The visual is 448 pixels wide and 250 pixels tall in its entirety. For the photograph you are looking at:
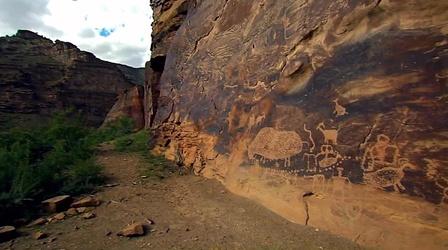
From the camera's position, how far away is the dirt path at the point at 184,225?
3463mm

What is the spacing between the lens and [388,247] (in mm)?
2912

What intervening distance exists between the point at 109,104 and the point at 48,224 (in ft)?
97.5

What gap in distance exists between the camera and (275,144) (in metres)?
4.42

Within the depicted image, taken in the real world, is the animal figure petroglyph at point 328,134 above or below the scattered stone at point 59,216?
above

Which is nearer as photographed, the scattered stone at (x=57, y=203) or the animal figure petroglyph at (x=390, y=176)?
the animal figure petroglyph at (x=390, y=176)

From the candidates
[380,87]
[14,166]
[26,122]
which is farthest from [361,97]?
[26,122]

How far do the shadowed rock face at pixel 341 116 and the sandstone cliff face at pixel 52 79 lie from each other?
90.4ft

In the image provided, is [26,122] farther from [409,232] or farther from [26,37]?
[409,232]

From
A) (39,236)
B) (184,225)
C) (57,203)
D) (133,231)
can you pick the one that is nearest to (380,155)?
(184,225)

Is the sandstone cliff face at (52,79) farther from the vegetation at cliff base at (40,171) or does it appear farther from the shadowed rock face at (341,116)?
the shadowed rock face at (341,116)

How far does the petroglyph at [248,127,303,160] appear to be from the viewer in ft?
13.5

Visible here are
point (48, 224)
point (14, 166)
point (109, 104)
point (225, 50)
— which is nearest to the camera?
point (48, 224)

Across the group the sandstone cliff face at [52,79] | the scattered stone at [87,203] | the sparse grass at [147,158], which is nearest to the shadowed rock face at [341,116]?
the sparse grass at [147,158]

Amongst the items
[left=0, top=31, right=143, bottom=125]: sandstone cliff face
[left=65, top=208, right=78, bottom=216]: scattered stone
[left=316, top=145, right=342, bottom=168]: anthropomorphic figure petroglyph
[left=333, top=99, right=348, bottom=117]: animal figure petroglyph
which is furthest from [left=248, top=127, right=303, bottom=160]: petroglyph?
[left=0, top=31, right=143, bottom=125]: sandstone cliff face
